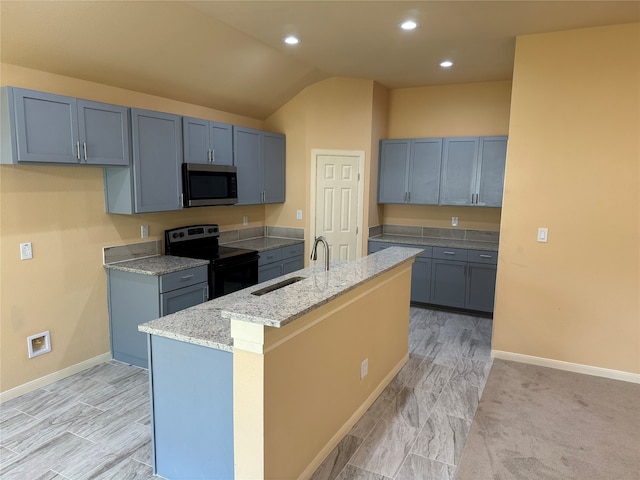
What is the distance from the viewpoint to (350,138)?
5184 mm

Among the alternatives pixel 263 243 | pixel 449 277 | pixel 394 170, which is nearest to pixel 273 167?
pixel 263 243

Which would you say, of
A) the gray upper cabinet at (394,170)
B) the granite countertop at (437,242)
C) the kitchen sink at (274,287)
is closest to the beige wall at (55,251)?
the kitchen sink at (274,287)

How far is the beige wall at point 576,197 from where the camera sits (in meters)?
3.26

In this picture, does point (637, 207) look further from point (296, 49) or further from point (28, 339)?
point (28, 339)

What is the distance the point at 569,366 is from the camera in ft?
11.9

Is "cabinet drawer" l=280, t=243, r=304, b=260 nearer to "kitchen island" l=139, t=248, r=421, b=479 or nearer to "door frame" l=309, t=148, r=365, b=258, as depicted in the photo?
"door frame" l=309, t=148, r=365, b=258

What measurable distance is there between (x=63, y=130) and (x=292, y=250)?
2.93m

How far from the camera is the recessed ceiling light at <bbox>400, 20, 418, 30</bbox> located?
323 cm

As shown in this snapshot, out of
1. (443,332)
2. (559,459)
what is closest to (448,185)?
(443,332)

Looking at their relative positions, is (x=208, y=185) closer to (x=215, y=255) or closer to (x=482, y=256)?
(x=215, y=255)

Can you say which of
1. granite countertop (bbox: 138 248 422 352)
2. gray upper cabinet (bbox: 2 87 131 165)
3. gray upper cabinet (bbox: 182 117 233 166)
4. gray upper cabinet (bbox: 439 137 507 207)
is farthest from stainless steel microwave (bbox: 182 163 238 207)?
gray upper cabinet (bbox: 439 137 507 207)

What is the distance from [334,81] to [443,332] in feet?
10.9

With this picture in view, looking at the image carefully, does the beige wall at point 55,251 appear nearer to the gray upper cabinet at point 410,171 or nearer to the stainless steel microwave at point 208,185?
the stainless steel microwave at point 208,185

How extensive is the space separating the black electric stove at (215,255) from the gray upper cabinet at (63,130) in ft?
3.39
